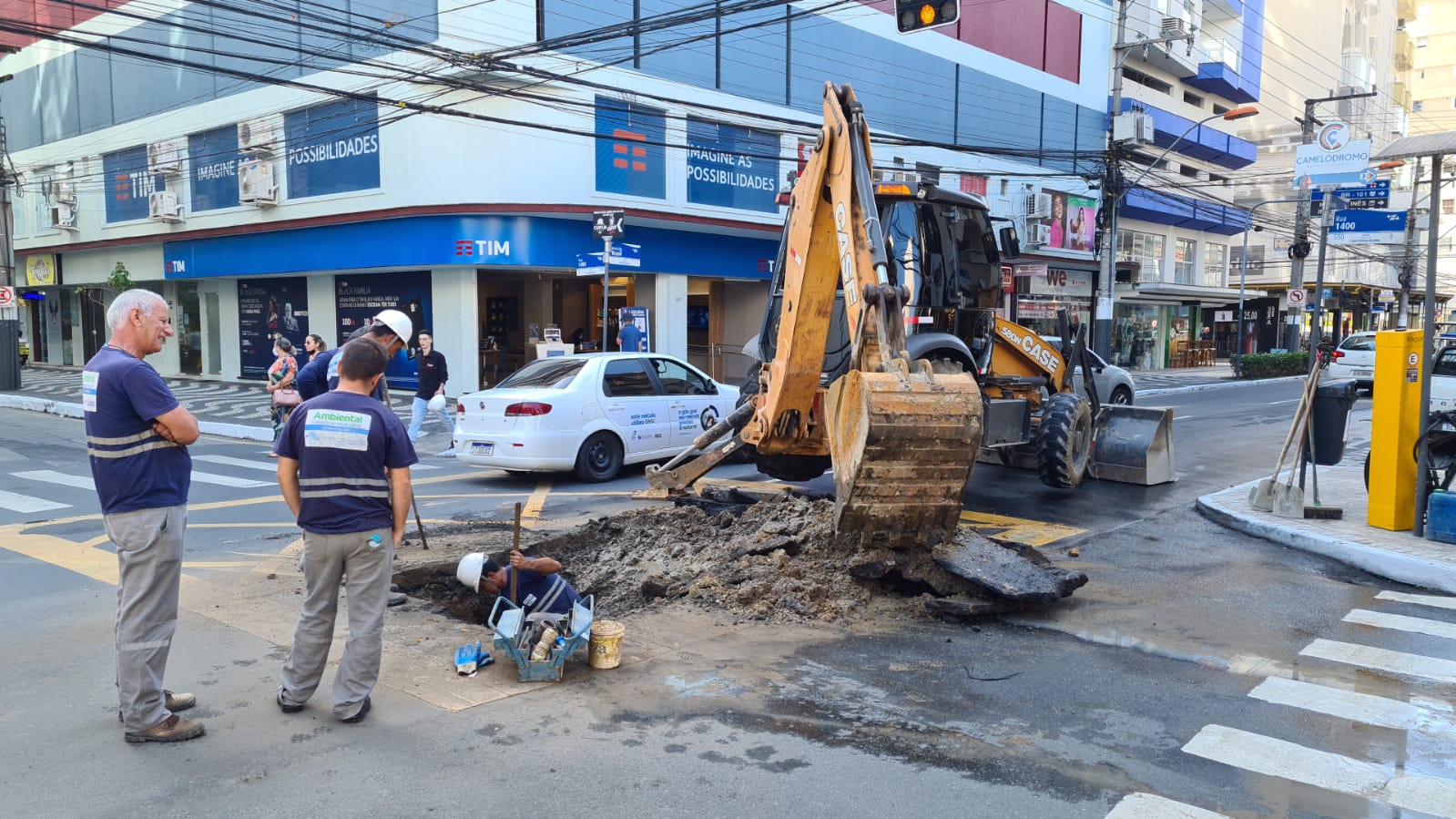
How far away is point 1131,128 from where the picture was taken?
30.3 m

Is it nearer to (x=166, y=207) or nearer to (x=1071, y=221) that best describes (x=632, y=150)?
(x=166, y=207)

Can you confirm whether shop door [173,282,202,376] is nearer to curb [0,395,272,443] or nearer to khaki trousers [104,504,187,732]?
curb [0,395,272,443]

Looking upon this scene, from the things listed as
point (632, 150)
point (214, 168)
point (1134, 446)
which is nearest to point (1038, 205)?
point (632, 150)

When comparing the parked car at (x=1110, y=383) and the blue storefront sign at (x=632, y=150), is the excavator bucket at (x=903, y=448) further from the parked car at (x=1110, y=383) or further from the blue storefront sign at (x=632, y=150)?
the blue storefront sign at (x=632, y=150)

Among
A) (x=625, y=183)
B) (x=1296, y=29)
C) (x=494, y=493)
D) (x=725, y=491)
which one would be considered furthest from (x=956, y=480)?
(x=1296, y=29)

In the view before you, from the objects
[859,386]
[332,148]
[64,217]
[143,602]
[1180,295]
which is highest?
[332,148]

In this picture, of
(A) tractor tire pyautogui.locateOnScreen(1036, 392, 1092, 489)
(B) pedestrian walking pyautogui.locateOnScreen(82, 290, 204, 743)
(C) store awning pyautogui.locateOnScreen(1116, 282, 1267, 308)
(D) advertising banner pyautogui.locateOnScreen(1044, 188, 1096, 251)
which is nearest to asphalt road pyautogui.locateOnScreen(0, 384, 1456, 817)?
(B) pedestrian walking pyautogui.locateOnScreen(82, 290, 204, 743)

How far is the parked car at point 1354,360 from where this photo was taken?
2673 centimetres

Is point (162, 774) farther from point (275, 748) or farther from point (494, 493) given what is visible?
point (494, 493)

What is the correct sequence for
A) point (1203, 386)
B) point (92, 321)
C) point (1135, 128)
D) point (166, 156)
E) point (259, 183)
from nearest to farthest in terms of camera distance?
1. point (259, 183)
2. point (166, 156)
3. point (1135, 128)
4. point (1203, 386)
5. point (92, 321)

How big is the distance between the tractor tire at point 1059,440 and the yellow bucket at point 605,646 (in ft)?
23.4

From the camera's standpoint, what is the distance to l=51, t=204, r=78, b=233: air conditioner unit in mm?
32375

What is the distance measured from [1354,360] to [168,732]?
99.4ft

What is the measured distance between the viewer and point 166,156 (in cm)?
2798
